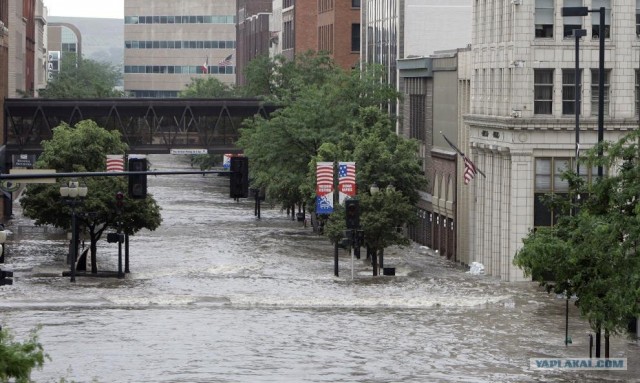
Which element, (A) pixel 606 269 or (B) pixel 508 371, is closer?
(A) pixel 606 269

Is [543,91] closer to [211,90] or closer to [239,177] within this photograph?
[239,177]

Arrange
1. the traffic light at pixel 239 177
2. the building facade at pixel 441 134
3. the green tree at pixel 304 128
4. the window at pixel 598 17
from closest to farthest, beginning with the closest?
the traffic light at pixel 239 177
the window at pixel 598 17
the building facade at pixel 441 134
the green tree at pixel 304 128

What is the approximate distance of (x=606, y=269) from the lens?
39031 millimetres

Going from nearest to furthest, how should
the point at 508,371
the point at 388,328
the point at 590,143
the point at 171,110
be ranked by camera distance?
the point at 508,371 < the point at 388,328 < the point at 590,143 < the point at 171,110

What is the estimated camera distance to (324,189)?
72.2 meters

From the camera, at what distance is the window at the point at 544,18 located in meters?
67.8

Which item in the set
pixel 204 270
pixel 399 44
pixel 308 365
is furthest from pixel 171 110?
pixel 308 365

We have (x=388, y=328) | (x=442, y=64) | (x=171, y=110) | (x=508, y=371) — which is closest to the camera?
(x=508, y=371)

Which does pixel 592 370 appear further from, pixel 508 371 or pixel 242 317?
pixel 242 317

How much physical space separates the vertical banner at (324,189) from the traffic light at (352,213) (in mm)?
5705

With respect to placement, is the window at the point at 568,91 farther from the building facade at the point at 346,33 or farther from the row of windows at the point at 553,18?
the building facade at the point at 346,33

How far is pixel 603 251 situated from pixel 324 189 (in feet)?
112

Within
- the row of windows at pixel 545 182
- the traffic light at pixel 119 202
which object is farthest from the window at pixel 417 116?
the traffic light at pixel 119 202

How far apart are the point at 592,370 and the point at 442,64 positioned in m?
41.7
